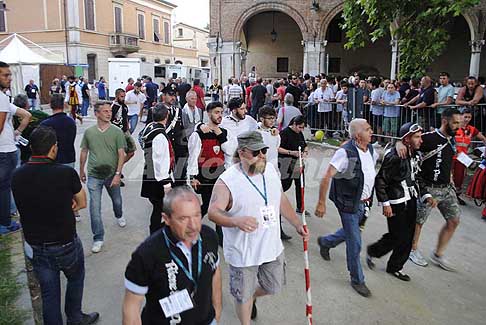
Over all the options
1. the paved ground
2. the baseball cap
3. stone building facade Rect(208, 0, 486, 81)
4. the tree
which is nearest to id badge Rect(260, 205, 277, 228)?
the baseball cap

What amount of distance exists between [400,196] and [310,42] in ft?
66.1

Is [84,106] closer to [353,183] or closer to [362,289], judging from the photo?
[353,183]

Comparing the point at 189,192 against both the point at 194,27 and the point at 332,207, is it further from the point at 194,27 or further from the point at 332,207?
the point at 194,27

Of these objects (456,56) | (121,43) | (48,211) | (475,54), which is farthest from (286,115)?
(121,43)

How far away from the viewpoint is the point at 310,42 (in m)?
23.3

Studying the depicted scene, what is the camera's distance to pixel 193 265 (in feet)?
7.45

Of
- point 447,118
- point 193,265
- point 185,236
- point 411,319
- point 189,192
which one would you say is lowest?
point 411,319

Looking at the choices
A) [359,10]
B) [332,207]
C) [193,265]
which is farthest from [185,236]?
[359,10]

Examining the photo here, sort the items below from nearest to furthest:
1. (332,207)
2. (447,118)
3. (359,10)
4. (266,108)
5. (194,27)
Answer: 1. (447,118)
2. (266,108)
3. (332,207)
4. (359,10)
5. (194,27)

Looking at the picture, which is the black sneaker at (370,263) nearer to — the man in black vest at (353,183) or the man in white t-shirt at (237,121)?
the man in black vest at (353,183)

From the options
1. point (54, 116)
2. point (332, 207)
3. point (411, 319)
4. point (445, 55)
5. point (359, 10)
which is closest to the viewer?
point (411, 319)

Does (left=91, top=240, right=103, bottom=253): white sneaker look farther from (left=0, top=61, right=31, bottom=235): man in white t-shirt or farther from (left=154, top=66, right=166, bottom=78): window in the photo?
(left=154, top=66, right=166, bottom=78): window

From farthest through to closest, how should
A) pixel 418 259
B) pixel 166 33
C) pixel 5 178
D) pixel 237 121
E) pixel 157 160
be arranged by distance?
pixel 166 33 → pixel 237 121 → pixel 5 178 → pixel 418 259 → pixel 157 160

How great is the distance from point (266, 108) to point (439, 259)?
2.96 metres
